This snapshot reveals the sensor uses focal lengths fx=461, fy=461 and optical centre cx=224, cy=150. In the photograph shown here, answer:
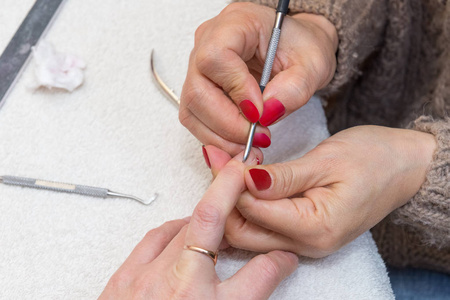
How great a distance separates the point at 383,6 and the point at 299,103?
0.29 metres

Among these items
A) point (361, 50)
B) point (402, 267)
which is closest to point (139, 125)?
point (361, 50)

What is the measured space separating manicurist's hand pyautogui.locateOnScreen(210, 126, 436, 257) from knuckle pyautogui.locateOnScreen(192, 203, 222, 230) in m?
0.06

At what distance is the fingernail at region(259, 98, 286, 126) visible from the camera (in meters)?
0.50

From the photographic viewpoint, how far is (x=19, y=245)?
21.0 inches

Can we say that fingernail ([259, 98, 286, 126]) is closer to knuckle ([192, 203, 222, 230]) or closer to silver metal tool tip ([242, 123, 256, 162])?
silver metal tool tip ([242, 123, 256, 162])

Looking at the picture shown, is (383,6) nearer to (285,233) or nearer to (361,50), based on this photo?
(361,50)

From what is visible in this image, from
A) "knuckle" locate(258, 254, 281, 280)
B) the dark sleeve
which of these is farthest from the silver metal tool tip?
the dark sleeve

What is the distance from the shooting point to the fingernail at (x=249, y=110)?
495 millimetres

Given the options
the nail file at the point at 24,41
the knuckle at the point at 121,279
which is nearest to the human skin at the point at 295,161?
the knuckle at the point at 121,279

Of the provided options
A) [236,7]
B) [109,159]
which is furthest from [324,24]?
[109,159]

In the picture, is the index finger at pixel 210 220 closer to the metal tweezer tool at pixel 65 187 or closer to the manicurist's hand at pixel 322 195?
the manicurist's hand at pixel 322 195

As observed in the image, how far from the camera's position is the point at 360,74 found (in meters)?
0.75

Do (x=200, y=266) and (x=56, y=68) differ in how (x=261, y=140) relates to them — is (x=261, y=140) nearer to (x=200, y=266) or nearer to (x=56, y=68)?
(x=200, y=266)

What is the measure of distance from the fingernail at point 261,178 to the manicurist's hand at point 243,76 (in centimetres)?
7
